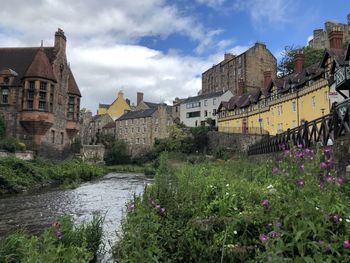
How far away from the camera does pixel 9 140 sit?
30.4 metres

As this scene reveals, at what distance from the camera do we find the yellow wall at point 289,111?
119 ft

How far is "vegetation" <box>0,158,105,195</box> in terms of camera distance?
68.7ft

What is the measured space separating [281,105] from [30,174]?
33.1m

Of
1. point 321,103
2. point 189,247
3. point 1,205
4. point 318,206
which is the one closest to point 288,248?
point 318,206

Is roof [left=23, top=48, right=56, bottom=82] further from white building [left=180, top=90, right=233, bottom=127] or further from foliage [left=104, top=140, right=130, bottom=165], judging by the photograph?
white building [left=180, top=90, right=233, bottom=127]

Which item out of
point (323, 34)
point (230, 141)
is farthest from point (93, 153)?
point (323, 34)

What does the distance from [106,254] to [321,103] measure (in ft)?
110

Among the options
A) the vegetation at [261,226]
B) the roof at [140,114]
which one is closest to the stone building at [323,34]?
the roof at [140,114]

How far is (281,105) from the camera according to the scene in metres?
45.5

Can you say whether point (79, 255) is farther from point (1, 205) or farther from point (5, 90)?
point (5, 90)

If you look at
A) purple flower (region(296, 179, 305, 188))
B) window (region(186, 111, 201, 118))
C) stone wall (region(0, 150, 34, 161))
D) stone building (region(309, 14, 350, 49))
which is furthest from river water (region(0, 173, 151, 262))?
stone building (region(309, 14, 350, 49))

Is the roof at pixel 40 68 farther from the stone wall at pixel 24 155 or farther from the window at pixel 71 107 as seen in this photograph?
the stone wall at pixel 24 155

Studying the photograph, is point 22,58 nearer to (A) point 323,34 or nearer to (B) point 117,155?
(B) point 117,155

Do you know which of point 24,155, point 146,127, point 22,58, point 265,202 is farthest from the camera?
point 146,127
